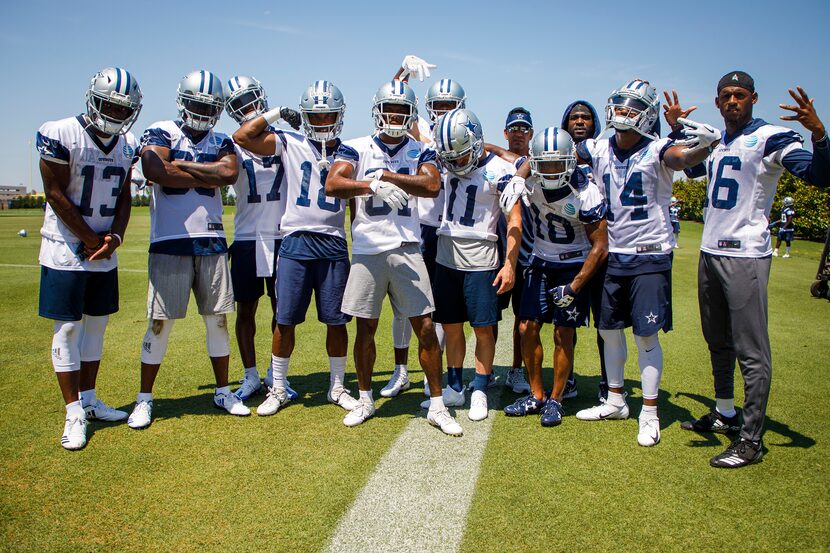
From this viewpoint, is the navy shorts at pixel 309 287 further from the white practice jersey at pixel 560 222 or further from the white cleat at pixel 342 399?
the white practice jersey at pixel 560 222

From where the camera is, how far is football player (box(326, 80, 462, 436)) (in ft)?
15.2

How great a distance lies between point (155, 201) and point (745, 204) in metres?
4.24

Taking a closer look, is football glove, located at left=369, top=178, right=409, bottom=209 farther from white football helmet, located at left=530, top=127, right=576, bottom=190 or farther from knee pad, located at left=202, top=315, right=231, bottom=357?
knee pad, located at left=202, top=315, right=231, bottom=357

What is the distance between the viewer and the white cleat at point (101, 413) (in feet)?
15.1

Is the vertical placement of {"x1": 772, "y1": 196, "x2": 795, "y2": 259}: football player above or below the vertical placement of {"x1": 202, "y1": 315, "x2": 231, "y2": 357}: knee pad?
above

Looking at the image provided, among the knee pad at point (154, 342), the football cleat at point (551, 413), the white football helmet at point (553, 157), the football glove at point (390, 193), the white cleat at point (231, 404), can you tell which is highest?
the white football helmet at point (553, 157)

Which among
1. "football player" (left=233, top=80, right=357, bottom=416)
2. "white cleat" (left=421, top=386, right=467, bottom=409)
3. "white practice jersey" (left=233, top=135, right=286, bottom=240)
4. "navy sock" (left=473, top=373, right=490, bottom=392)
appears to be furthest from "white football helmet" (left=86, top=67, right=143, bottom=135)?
"navy sock" (left=473, top=373, right=490, bottom=392)

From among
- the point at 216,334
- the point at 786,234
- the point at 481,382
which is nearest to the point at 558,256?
the point at 481,382

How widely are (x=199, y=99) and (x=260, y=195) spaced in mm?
1007

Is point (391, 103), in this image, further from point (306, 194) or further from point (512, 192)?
point (512, 192)

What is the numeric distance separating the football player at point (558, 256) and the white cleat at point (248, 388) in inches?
86.0

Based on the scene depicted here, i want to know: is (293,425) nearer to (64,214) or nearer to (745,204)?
(64,214)

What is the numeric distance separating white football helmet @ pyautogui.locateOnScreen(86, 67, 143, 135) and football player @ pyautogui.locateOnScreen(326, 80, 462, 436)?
1.50 meters

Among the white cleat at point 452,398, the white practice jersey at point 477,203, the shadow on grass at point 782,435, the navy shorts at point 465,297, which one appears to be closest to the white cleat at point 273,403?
the white cleat at point 452,398
